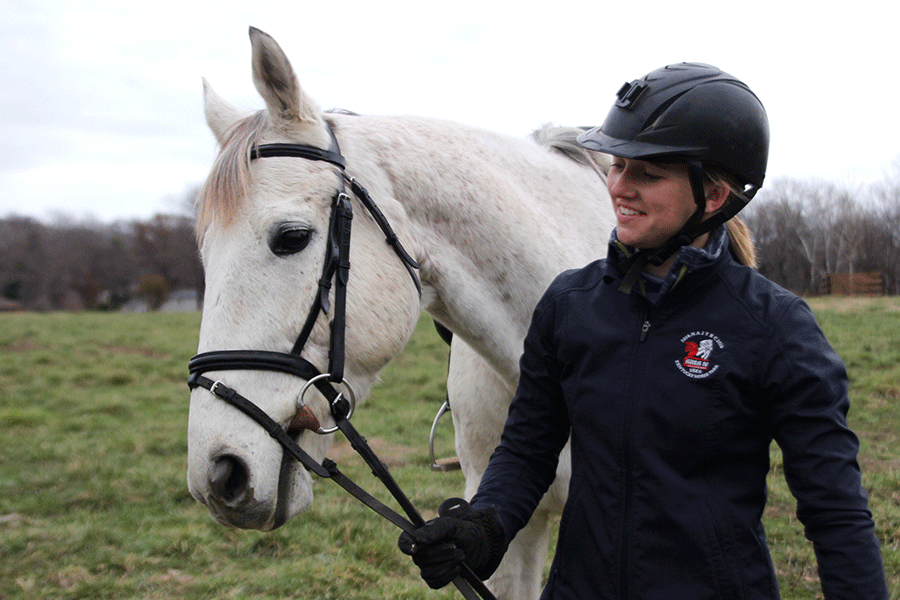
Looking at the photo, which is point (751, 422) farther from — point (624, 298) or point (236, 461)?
point (236, 461)

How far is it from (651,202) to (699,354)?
38 cm

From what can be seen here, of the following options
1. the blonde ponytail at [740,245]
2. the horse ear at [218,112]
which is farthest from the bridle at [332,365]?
the blonde ponytail at [740,245]

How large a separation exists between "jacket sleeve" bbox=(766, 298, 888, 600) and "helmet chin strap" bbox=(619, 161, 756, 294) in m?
0.29

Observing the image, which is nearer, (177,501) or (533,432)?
(533,432)

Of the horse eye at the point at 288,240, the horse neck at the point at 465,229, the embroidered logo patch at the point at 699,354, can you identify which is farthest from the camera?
the horse neck at the point at 465,229

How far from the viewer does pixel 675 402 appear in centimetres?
132

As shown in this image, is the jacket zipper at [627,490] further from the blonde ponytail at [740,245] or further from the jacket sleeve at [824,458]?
the blonde ponytail at [740,245]

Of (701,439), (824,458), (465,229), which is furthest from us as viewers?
(465,229)

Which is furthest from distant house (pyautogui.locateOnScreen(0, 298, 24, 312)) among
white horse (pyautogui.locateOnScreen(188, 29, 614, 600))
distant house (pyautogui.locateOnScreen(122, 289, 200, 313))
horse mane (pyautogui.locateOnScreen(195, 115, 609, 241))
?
white horse (pyautogui.locateOnScreen(188, 29, 614, 600))

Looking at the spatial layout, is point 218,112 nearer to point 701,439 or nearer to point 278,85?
point 278,85

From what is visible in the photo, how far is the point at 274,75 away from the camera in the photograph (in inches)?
70.4

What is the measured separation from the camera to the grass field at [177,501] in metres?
3.65

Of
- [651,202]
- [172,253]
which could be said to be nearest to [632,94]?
[651,202]

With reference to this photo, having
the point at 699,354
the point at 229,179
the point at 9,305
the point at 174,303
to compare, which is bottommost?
the point at 174,303
